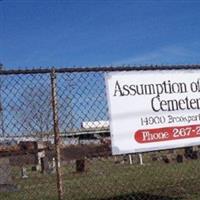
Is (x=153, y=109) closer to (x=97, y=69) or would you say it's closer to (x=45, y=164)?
(x=97, y=69)

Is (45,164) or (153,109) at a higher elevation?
(45,164)

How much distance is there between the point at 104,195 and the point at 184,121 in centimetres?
503

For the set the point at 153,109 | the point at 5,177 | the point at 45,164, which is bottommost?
the point at 5,177

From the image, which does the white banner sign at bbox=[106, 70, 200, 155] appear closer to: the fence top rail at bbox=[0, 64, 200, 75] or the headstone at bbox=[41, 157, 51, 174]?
the fence top rail at bbox=[0, 64, 200, 75]

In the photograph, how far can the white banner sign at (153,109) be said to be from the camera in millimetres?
7758

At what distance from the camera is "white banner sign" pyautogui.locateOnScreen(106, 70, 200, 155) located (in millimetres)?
7758

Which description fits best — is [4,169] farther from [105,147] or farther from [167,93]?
[167,93]

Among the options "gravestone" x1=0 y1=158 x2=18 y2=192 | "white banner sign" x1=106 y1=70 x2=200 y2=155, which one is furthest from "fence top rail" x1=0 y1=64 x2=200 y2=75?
"gravestone" x1=0 y1=158 x2=18 y2=192

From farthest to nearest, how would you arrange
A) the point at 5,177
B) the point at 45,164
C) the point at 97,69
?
the point at 45,164, the point at 5,177, the point at 97,69

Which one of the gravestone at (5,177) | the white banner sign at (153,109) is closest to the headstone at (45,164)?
the gravestone at (5,177)

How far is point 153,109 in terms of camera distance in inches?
316

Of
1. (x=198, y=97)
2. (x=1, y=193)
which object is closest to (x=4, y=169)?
(x=1, y=193)

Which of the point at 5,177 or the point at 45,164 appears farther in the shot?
the point at 45,164

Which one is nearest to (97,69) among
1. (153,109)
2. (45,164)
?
(153,109)
